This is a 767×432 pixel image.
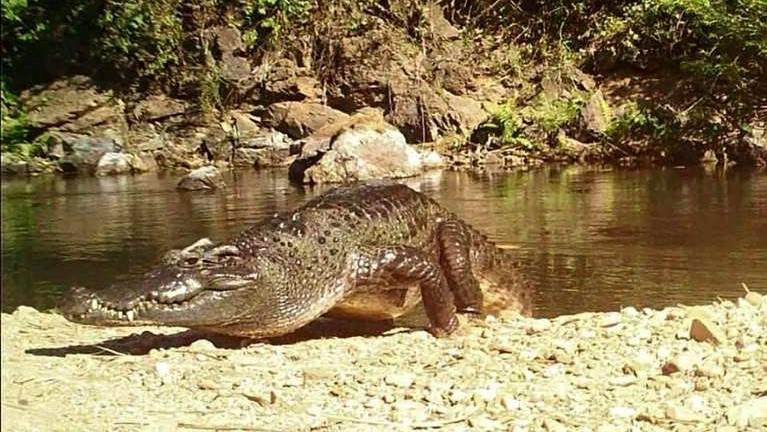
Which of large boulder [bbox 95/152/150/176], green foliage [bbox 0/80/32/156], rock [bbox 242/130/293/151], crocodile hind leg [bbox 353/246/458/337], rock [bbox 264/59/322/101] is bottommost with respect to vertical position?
crocodile hind leg [bbox 353/246/458/337]

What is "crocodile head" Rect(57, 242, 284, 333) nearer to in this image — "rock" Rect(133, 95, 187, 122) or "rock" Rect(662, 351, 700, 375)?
"rock" Rect(662, 351, 700, 375)

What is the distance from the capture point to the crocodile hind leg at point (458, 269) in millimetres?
5266

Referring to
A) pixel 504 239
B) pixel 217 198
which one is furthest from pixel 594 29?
pixel 504 239

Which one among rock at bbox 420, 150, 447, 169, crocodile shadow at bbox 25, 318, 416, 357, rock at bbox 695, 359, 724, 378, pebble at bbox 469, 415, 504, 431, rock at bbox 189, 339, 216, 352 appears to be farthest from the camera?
rock at bbox 420, 150, 447, 169

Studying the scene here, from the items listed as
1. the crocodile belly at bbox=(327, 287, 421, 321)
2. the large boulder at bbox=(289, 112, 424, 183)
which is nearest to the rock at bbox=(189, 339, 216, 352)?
the crocodile belly at bbox=(327, 287, 421, 321)

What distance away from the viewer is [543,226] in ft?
33.8

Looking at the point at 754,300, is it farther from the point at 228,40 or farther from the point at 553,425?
the point at 228,40

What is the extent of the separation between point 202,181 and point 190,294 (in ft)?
37.7

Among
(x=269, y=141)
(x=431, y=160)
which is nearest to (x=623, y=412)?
(x=431, y=160)

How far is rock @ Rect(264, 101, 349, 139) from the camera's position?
2080 centimetres

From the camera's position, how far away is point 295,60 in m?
23.2

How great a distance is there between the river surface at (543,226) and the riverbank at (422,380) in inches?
22.3

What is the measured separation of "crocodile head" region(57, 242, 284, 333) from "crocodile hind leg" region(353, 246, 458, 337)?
1.51 feet

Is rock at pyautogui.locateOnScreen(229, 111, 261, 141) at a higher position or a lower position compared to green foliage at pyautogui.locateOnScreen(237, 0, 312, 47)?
lower
